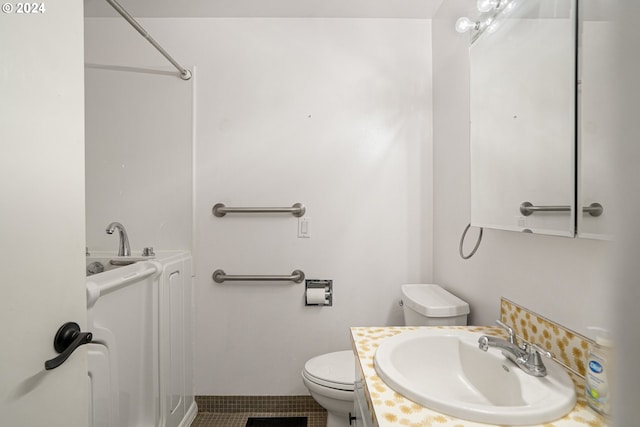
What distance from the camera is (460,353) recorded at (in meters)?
1.00

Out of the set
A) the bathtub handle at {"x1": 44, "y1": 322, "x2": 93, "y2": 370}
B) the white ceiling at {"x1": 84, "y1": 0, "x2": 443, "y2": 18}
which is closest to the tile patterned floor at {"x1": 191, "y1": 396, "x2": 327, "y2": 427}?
the bathtub handle at {"x1": 44, "y1": 322, "x2": 93, "y2": 370}

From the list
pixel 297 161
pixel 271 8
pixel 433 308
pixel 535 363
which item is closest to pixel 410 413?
pixel 535 363

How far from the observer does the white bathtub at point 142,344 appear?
1053 mm

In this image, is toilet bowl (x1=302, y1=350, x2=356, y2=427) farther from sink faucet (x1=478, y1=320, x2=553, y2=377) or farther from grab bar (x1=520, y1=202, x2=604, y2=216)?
grab bar (x1=520, y1=202, x2=604, y2=216)

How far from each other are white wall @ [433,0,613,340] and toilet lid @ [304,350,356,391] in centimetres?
59

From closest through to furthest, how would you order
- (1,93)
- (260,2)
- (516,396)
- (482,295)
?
(1,93), (516,396), (482,295), (260,2)

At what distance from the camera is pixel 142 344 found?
4.39 ft

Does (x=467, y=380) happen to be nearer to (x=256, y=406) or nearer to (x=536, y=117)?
(x=536, y=117)

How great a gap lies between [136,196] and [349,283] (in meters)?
1.30

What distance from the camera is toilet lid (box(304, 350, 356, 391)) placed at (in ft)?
4.55

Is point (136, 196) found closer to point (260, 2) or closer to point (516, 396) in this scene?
point (260, 2)

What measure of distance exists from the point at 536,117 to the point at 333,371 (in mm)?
1248

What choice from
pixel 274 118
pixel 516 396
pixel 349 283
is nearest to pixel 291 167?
pixel 274 118

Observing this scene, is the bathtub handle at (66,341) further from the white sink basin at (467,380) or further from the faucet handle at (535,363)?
the faucet handle at (535,363)
